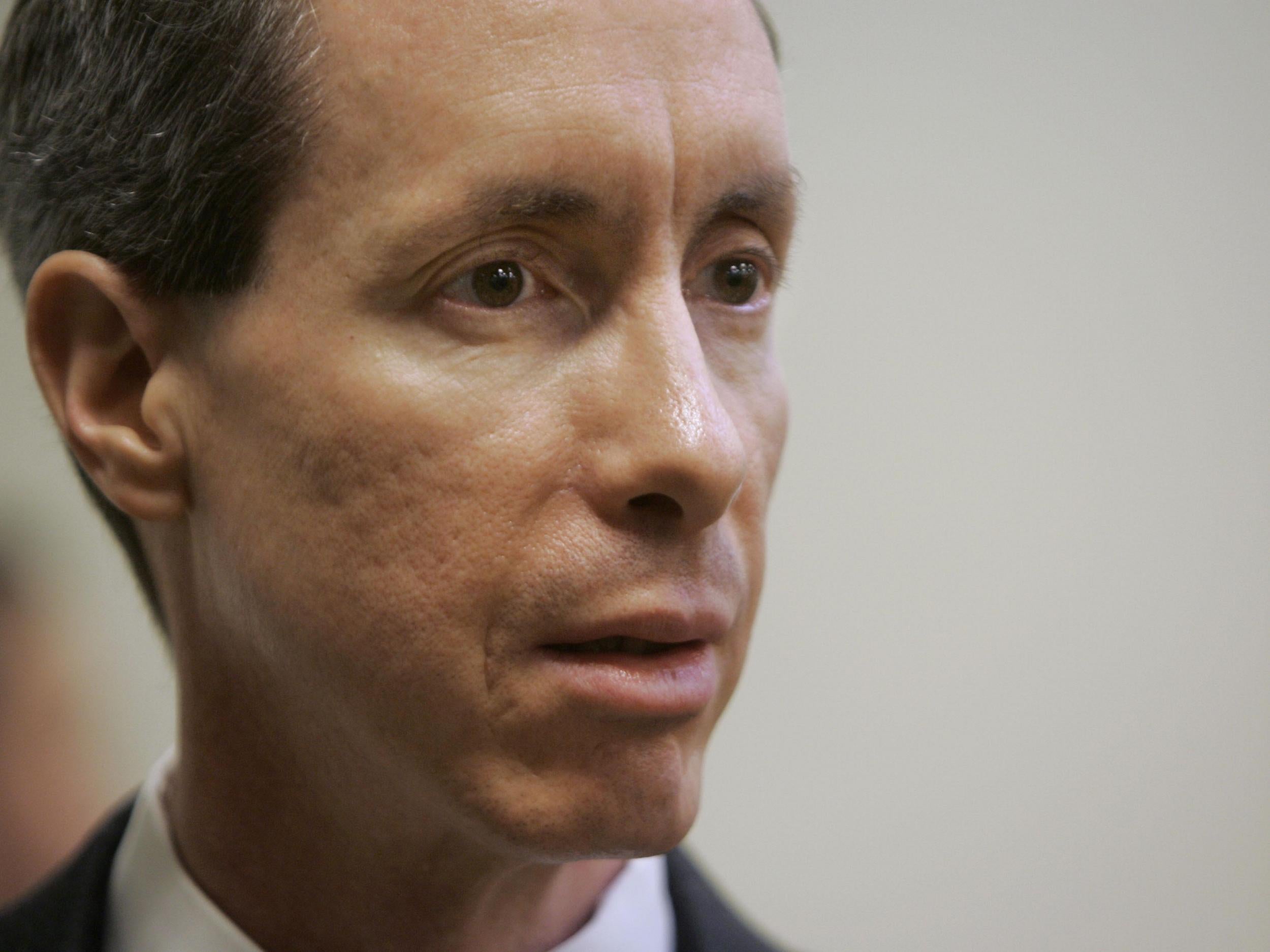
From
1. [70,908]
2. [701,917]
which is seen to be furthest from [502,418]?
[70,908]

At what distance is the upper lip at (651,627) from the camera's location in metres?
1.10

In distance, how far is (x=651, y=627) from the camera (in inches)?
43.9

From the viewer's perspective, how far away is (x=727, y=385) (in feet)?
4.25

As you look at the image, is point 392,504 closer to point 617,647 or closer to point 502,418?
point 502,418

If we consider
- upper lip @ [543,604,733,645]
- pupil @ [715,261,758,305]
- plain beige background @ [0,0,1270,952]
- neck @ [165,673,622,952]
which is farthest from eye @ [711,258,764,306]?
plain beige background @ [0,0,1270,952]

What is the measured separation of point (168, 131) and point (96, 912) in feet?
2.60

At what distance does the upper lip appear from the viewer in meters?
1.10

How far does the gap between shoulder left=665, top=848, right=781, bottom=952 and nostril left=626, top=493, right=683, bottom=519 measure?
53 cm

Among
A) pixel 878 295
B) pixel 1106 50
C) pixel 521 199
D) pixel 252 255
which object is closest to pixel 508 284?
pixel 521 199

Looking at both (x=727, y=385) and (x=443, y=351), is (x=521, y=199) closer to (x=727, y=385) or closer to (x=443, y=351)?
(x=443, y=351)

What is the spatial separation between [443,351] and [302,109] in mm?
243

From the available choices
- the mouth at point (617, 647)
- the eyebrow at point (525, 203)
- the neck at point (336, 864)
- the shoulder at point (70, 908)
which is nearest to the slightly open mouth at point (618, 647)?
the mouth at point (617, 647)

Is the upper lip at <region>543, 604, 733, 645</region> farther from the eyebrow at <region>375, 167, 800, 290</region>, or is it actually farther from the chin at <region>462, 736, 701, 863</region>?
the eyebrow at <region>375, 167, 800, 290</region>

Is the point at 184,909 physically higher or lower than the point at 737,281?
lower
